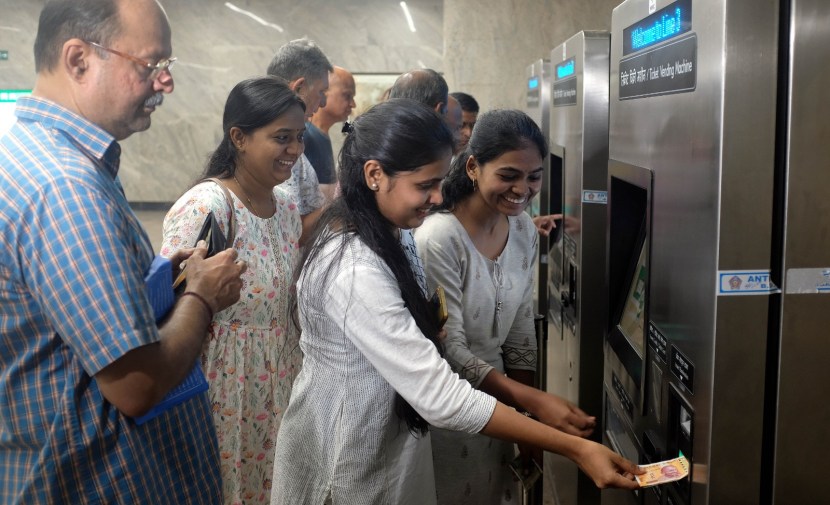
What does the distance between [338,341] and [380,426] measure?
19 cm

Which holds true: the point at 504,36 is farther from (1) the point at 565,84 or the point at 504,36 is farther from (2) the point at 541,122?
(1) the point at 565,84

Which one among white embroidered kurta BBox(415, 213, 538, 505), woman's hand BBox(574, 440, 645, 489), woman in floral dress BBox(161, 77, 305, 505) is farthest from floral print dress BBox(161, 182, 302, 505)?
woman's hand BBox(574, 440, 645, 489)

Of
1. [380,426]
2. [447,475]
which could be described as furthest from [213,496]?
[447,475]

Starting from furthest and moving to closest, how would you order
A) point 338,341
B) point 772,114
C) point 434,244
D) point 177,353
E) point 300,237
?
point 300,237 < point 434,244 < point 338,341 < point 177,353 < point 772,114

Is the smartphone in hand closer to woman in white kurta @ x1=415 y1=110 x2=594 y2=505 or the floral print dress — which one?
woman in white kurta @ x1=415 y1=110 x2=594 y2=505

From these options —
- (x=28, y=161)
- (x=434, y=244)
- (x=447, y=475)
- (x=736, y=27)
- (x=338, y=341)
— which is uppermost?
(x=736, y=27)

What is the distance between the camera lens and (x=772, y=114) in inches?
42.1

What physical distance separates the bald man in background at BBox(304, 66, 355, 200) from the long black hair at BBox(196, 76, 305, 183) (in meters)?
0.78

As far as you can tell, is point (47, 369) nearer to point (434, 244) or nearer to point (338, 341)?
point (338, 341)

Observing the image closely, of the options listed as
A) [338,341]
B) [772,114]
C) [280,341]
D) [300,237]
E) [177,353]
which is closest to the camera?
[772,114]

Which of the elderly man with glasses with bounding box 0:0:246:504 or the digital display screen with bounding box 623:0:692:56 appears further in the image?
the digital display screen with bounding box 623:0:692:56

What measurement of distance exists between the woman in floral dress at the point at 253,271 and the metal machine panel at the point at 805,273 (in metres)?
1.22

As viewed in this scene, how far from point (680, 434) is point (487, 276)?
72 cm

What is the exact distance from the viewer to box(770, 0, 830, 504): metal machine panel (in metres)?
1.05
